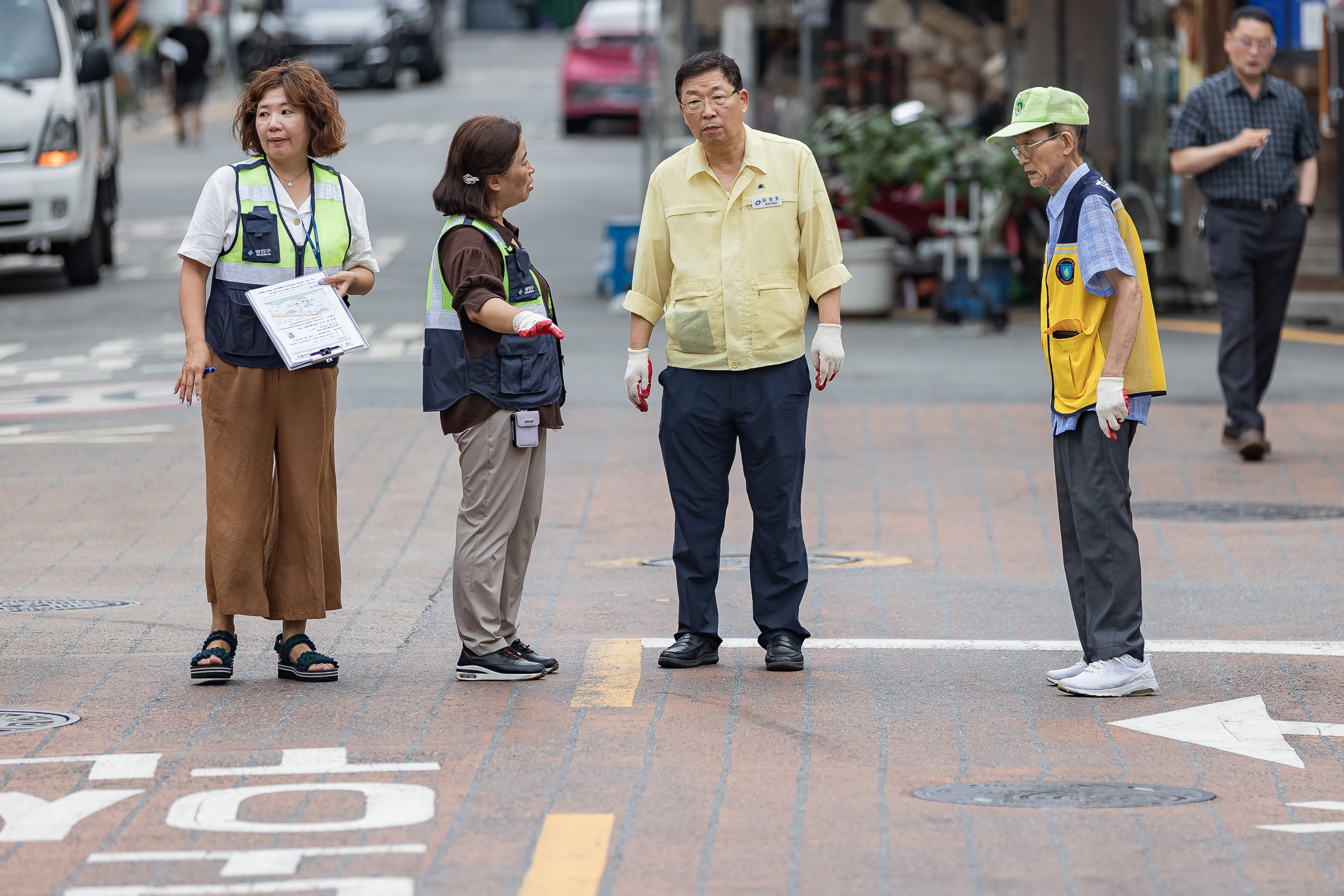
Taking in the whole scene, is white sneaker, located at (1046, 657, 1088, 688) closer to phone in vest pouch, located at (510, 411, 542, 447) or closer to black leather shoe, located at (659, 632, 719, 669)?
black leather shoe, located at (659, 632, 719, 669)

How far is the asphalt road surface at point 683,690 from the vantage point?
4.89 metres

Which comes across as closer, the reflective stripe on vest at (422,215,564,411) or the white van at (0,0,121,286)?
the reflective stripe on vest at (422,215,564,411)

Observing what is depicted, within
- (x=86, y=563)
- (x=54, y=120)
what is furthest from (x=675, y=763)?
(x=54, y=120)

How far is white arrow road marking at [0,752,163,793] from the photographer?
18.3 ft

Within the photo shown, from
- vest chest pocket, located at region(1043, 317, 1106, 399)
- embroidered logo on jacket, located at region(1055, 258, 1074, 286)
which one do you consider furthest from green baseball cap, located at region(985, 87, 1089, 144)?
vest chest pocket, located at region(1043, 317, 1106, 399)

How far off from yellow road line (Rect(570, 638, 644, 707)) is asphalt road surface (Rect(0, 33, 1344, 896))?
0.06 ft

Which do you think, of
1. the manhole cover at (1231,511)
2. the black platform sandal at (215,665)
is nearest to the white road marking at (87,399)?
the manhole cover at (1231,511)

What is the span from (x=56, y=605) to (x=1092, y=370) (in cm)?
384

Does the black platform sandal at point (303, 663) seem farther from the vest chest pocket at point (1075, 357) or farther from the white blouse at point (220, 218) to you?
the vest chest pocket at point (1075, 357)

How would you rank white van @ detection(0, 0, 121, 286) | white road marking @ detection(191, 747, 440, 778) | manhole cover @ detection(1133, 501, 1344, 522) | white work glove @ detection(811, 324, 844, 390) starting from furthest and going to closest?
white van @ detection(0, 0, 121, 286) < manhole cover @ detection(1133, 501, 1344, 522) < white work glove @ detection(811, 324, 844, 390) < white road marking @ detection(191, 747, 440, 778)

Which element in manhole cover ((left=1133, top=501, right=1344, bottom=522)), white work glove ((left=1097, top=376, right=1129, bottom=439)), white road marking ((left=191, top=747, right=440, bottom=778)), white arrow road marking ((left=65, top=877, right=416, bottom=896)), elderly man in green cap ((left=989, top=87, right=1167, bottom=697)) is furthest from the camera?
manhole cover ((left=1133, top=501, right=1344, bottom=522))

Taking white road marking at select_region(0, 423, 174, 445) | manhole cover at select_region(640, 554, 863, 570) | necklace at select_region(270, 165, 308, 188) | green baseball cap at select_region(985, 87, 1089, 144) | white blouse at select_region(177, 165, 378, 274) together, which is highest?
green baseball cap at select_region(985, 87, 1089, 144)

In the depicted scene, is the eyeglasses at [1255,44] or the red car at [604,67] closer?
the eyeglasses at [1255,44]

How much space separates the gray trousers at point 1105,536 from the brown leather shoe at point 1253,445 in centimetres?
424
